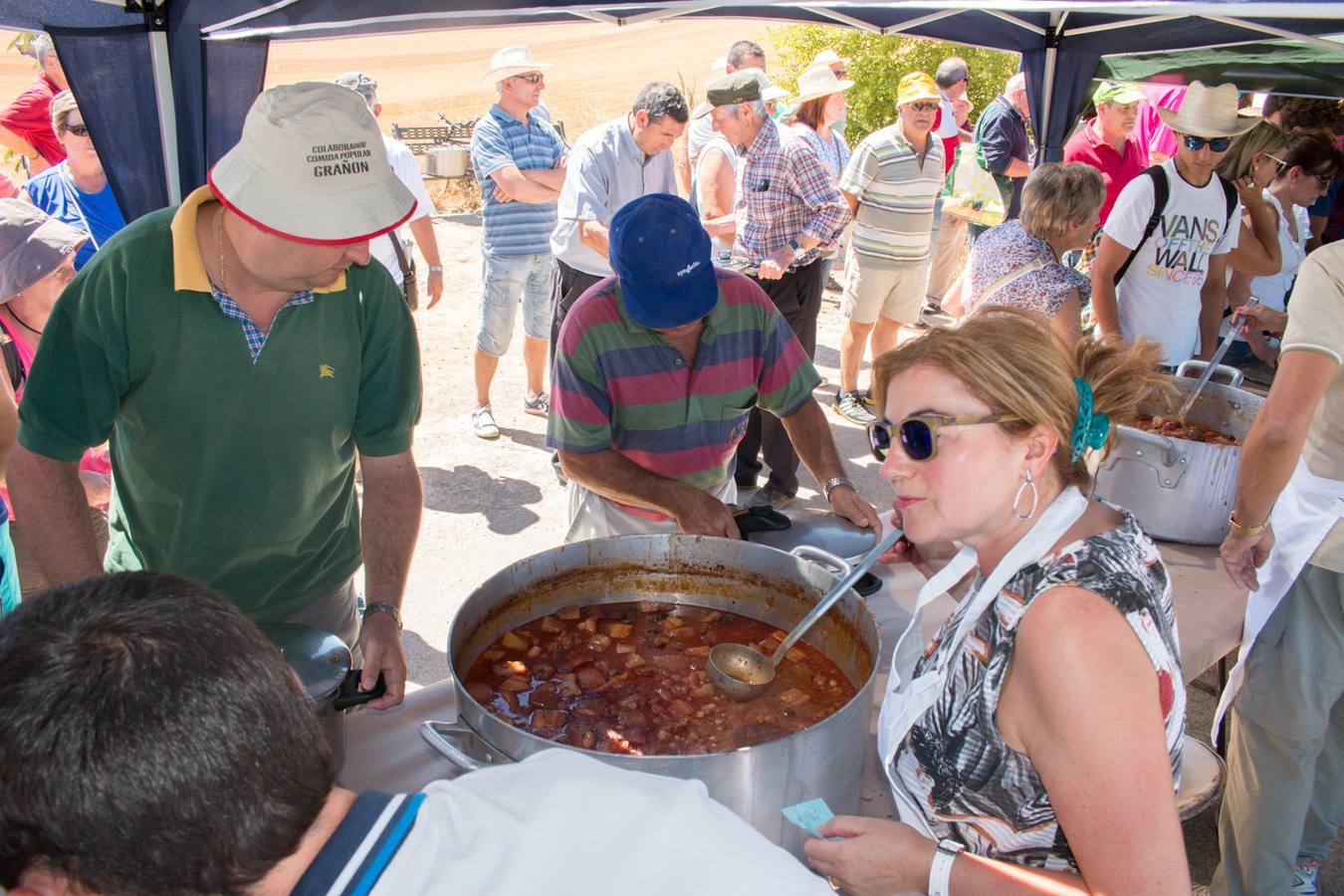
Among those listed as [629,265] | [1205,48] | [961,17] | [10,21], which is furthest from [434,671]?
[1205,48]

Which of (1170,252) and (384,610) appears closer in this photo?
(384,610)

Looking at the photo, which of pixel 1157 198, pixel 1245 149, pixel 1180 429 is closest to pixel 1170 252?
pixel 1157 198

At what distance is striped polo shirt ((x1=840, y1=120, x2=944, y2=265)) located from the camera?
601cm

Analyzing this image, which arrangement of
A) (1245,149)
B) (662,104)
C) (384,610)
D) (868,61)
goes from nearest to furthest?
(384,610) < (1245,149) < (662,104) < (868,61)

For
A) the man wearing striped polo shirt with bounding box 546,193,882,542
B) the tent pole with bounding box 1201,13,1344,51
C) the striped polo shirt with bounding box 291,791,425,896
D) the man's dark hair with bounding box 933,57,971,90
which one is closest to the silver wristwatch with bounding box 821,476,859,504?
the man wearing striped polo shirt with bounding box 546,193,882,542

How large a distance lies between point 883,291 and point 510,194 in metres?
2.37

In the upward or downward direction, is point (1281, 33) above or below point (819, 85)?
above

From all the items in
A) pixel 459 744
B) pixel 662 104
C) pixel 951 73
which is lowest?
pixel 459 744

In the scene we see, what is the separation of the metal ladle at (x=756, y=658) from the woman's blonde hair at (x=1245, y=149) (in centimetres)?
358

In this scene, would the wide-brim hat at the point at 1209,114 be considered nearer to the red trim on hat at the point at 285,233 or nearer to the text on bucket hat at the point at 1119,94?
the text on bucket hat at the point at 1119,94

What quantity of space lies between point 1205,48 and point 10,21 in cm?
475

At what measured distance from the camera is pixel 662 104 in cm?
500

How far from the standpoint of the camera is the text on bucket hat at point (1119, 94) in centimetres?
627

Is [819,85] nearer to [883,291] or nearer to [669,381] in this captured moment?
[883,291]
